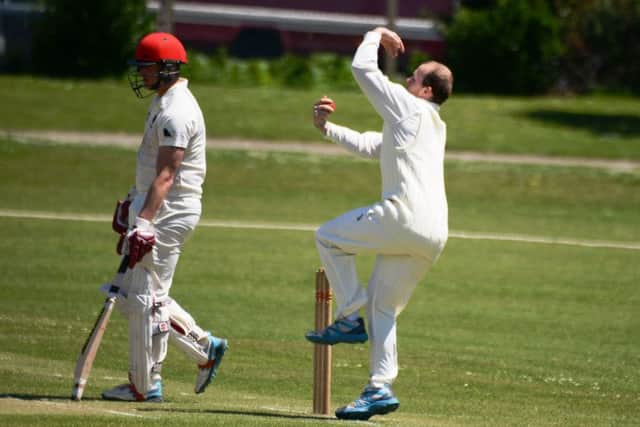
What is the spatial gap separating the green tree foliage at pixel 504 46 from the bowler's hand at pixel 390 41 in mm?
27234

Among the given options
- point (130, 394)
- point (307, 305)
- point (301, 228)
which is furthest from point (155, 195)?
point (301, 228)

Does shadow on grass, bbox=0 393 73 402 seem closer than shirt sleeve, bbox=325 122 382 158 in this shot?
No

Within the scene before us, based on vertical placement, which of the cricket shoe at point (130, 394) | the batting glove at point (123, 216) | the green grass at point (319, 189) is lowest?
the green grass at point (319, 189)

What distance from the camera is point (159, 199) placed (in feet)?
27.5

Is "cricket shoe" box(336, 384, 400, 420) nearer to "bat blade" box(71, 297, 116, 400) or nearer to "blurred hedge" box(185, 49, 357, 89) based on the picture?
"bat blade" box(71, 297, 116, 400)

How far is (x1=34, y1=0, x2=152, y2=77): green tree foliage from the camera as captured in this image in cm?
3269

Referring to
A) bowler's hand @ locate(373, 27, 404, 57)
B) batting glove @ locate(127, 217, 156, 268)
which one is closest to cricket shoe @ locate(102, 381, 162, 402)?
batting glove @ locate(127, 217, 156, 268)

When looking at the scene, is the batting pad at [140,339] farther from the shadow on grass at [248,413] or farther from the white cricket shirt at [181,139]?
the white cricket shirt at [181,139]

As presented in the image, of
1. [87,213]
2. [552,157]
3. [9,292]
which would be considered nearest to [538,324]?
[9,292]

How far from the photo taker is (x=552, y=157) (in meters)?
27.3

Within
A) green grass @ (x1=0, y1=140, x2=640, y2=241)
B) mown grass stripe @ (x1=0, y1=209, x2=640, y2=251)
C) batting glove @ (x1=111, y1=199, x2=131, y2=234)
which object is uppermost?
batting glove @ (x1=111, y1=199, x2=131, y2=234)

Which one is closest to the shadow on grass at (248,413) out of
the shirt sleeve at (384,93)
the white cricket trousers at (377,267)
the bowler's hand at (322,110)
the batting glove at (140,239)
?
the white cricket trousers at (377,267)

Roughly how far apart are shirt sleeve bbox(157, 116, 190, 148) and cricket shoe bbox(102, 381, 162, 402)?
1658 mm

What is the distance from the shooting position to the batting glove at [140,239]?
8289 millimetres
